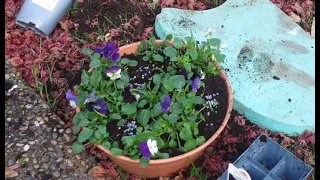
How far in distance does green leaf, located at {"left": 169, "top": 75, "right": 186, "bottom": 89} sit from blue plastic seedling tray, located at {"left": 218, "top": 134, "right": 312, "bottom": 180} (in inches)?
16.4

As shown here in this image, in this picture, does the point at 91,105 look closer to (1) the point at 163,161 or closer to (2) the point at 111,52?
(2) the point at 111,52

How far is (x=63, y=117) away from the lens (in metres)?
2.33

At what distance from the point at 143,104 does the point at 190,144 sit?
252 millimetres

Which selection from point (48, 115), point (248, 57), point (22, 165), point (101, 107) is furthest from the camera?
point (248, 57)

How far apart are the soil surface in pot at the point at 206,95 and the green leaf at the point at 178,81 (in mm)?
78

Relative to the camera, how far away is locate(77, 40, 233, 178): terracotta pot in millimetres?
1902

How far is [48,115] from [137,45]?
549mm

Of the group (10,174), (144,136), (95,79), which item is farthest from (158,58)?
(10,174)

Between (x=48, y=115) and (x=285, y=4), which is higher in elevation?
(x=285, y=4)

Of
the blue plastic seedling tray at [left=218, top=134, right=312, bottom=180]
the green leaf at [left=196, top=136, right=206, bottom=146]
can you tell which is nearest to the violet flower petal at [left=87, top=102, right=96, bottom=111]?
the green leaf at [left=196, top=136, right=206, bottom=146]

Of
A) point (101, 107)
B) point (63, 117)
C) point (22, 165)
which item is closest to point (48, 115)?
point (63, 117)

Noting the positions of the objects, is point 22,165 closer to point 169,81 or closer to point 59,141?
point 59,141

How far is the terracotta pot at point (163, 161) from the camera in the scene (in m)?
1.90

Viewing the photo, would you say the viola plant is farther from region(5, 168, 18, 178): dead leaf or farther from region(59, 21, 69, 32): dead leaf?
region(59, 21, 69, 32): dead leaf
